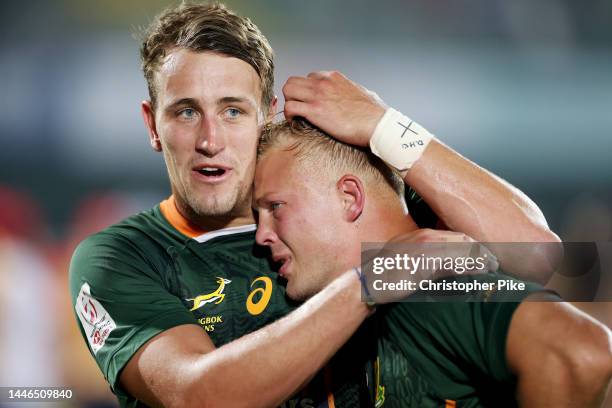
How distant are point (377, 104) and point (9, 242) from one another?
415cm

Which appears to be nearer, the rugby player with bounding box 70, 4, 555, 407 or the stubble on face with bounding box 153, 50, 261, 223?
the rugby player with bounding box 70, 4, 555, 407

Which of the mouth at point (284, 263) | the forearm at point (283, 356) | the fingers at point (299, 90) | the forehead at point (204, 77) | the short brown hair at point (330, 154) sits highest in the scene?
the forehead at point (204, 77)

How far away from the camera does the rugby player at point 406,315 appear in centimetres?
186

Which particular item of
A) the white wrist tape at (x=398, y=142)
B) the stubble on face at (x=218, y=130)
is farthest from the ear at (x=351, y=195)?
the stubble on face at (x=218, y=130)

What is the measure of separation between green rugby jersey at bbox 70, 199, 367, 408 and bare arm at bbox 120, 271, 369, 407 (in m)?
0.22

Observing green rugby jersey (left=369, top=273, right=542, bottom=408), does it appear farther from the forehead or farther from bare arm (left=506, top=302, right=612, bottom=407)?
the forehead

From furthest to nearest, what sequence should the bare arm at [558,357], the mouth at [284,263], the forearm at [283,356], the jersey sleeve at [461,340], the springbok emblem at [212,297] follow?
1. the springbok emblem at [212,297]
2. the mouth at [284,263]
3. the forearm at [283,356]
4. the jersey sleeve at [461,340]
5. the bare arm at [558,357]

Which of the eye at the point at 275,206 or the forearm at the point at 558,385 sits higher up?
the eye at the point at 275,206

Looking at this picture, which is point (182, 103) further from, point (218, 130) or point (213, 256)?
point (213, 256)

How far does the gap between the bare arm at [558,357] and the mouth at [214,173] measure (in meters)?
1.23

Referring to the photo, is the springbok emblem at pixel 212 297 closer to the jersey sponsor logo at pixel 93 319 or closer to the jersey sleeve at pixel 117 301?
the jersey sleeve at pixel 117 301

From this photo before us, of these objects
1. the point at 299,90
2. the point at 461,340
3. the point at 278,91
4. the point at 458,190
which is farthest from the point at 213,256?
the point at 278,91

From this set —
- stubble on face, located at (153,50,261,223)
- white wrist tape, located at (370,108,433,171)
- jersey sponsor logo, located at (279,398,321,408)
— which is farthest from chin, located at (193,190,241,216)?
jersey sponsor logo, located at (279,398,321,408)

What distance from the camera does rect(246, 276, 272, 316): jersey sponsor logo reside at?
270cm
